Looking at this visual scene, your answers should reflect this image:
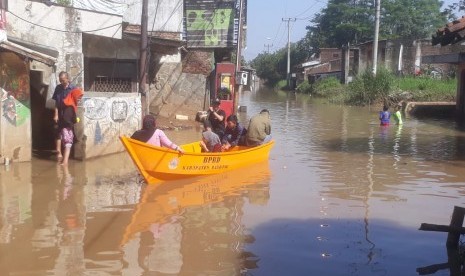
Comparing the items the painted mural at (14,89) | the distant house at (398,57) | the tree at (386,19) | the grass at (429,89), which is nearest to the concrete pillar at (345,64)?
the distant house at (398,57)

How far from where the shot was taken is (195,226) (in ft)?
23.9

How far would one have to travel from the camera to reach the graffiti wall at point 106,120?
11.8 m

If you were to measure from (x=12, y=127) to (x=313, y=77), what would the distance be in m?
54.2

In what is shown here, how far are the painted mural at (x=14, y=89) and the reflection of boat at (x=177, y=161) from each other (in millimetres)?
3113

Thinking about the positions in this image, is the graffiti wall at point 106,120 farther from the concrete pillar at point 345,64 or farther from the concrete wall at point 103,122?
the concrete pillar at point 345,64

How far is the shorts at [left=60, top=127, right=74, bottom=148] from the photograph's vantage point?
10844mm

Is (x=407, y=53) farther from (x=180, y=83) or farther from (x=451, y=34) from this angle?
(x=451, y=34)

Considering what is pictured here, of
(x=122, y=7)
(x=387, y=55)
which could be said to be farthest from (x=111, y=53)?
(x=387, y=55)

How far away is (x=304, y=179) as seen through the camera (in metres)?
11.0

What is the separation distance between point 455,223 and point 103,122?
8252mm

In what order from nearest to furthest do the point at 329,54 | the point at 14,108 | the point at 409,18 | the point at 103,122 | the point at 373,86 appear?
the point at 14,108
the point at 103,122
the point at 373,86
the point at 409,18
the point at 329,54

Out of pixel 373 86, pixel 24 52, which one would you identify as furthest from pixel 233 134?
pixel 373 86

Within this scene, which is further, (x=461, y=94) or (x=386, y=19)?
(x=386, y=19)

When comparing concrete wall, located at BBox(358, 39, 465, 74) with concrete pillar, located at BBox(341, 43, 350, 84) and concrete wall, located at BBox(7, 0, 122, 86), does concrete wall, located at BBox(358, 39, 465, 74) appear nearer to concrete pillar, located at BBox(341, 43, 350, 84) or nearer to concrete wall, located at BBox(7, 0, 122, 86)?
concrete pillar, located at BBox(341, 43, 350, 84)
